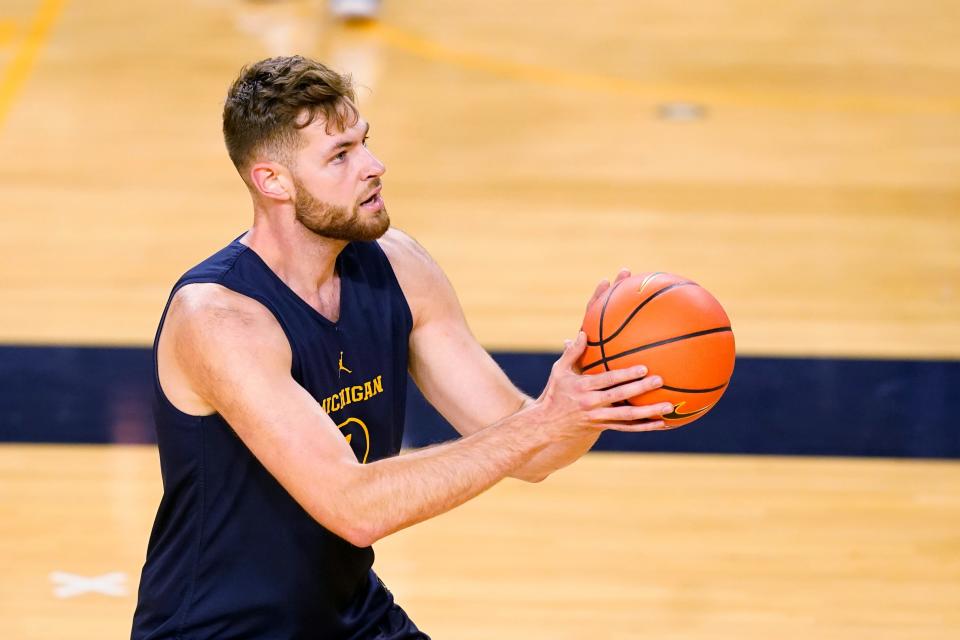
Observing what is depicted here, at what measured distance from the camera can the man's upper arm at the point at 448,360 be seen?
11.1 ft

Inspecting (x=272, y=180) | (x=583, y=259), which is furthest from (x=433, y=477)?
(x=583, y=259)

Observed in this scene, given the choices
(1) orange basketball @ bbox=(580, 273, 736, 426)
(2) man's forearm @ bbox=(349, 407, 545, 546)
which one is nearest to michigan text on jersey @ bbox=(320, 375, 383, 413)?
(2) man's forearm @ bbox=(349, 407, 545, 546)

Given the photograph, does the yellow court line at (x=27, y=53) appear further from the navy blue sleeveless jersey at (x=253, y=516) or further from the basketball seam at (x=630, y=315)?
the basketball seam at (x=630, y=315)

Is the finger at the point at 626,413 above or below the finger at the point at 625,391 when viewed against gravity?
below

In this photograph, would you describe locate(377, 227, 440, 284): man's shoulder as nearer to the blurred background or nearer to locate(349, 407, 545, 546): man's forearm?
locate(349, 407, 545, 546): man's forearm

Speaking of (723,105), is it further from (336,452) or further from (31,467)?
(336,452)

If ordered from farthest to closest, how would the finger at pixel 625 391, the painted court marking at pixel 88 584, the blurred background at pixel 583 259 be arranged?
the blurred background at pixel 583 259, the painted court marking at pixel 88 584, the finger at pixel 625 391

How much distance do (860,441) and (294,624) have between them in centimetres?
304

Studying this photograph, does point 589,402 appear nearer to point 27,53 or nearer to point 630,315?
point 630,315

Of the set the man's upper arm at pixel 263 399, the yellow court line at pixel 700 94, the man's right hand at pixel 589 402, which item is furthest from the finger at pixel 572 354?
the yellow court line at pixel 700 94

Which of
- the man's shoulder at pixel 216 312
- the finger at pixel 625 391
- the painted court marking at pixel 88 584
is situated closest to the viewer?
the finger at pixel 625 391

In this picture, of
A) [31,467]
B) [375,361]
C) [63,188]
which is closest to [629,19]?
[63,188]

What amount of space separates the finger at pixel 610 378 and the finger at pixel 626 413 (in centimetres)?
5

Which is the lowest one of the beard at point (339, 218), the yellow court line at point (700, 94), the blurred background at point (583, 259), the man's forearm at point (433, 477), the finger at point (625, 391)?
Result: the blurred background at point (583, 259)
